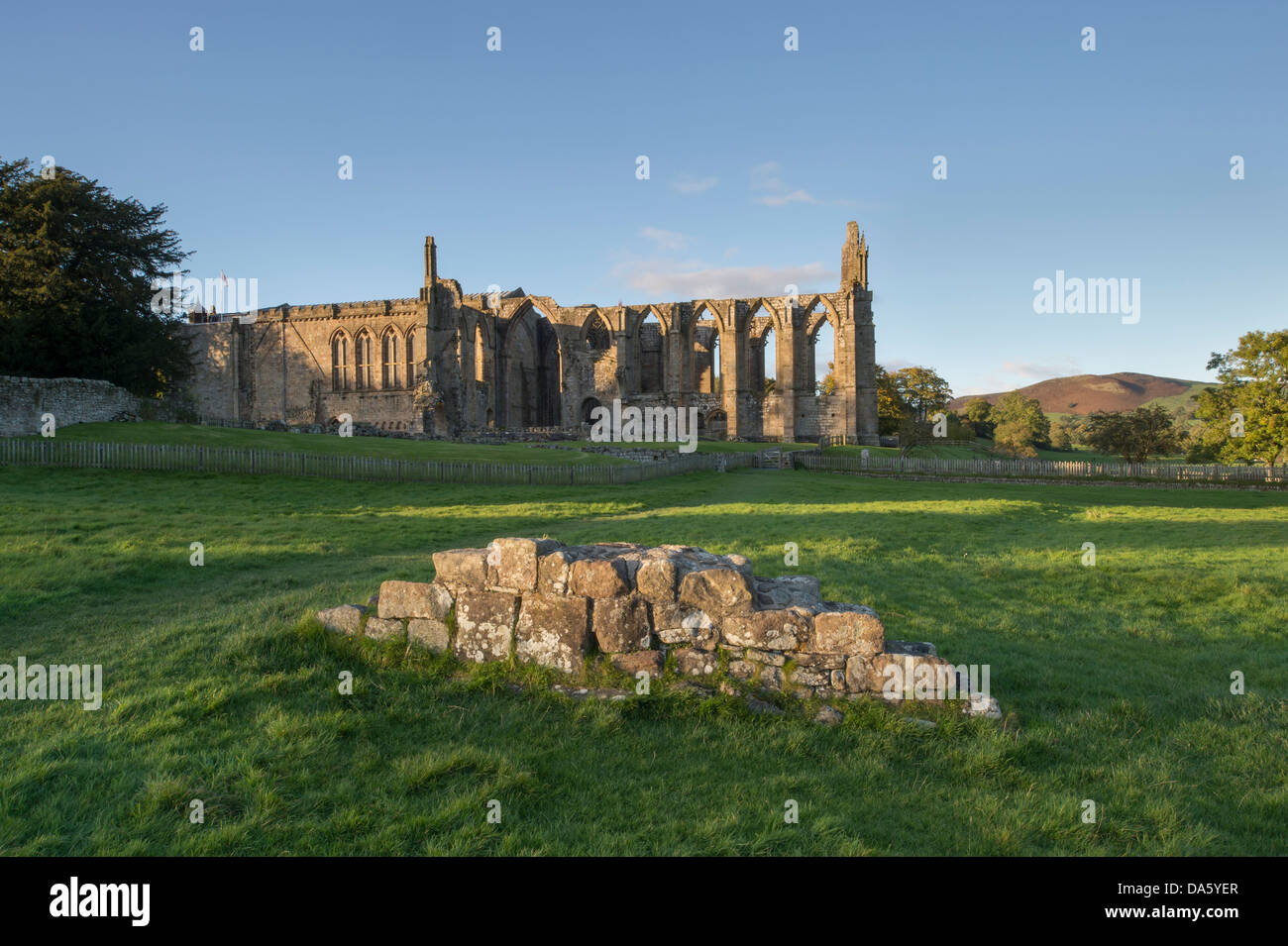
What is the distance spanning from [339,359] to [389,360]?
206 inches

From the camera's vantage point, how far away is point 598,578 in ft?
20.6

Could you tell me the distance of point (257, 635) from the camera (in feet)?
22.0

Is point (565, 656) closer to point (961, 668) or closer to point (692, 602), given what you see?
point (692, 602)

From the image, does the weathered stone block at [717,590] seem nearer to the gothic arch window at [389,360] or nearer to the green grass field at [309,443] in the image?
the green grass field at [309,443]

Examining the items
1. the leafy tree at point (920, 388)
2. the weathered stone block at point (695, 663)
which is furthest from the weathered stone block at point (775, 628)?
the leafy tree at point (920, 388)

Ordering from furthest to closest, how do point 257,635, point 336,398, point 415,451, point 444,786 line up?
point 336,398 → point 415,451 → point 257,635 → point 444,786

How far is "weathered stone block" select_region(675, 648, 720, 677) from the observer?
6.17m

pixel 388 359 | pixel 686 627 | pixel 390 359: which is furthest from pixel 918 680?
pixel 388 359

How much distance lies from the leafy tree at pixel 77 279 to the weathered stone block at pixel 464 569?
1303 inches

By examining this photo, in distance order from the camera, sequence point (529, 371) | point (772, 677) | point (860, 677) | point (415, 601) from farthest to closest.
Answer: point (529, 371)
point (415, 601)
point (772, 677)
point (860, 677)

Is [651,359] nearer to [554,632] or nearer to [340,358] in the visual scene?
[340,358]

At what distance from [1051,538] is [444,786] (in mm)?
16234

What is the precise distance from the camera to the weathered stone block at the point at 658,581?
6.29 m
